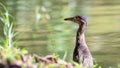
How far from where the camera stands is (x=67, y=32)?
1336 cm

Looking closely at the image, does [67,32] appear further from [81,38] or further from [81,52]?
[81,52]

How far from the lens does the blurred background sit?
10562mm

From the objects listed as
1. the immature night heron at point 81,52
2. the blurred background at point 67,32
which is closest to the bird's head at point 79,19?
the immature night heron at point 81,52

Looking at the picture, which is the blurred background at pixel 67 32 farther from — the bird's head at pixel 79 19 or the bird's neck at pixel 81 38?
the bird's head at pixel 79 19

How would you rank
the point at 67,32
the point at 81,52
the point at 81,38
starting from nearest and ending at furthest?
the point at 81,52 → the point at 81,38 → the point at 67,32

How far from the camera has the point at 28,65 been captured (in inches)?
195

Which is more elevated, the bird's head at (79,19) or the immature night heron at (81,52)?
the bird's head at (79,19)

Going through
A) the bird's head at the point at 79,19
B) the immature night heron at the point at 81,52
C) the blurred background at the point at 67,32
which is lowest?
the blurred background at the point at 67,32

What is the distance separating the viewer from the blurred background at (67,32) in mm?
10562

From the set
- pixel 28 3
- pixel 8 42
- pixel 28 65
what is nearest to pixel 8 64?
pixel 28 65

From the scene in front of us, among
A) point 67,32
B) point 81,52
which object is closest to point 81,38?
point 81,52

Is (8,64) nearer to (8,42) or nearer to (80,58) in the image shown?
(8,42)

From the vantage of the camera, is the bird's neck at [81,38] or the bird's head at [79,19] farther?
the bird's head at [79,19]

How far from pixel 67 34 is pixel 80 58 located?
5873 millimetres
